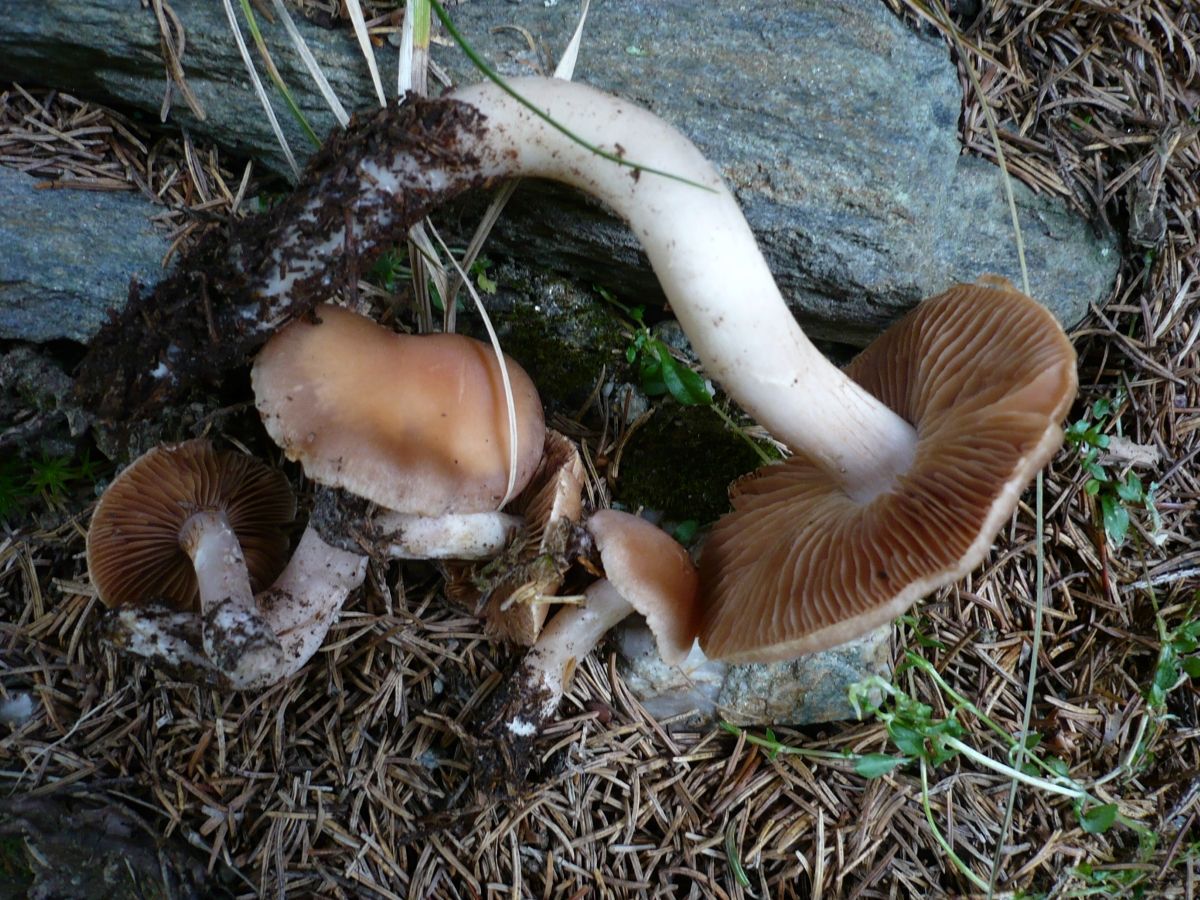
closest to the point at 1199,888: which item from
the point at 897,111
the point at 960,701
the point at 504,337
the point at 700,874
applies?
the point at 960,701

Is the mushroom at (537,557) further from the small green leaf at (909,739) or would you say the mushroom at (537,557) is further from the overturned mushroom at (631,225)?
the small green leaf at (909,739)

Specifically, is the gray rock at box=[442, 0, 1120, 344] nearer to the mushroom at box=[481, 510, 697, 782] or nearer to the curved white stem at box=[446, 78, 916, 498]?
the curved white stem at box=[446, 78, 916, 498]

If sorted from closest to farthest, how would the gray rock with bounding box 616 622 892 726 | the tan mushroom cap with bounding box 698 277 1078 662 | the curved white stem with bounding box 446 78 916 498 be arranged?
the tan mushroom cap with bounding box 698 277 1078 662, the curved white stem with bounding box 446 78 916 498, the gray rock with bounding box 616 622 892 726

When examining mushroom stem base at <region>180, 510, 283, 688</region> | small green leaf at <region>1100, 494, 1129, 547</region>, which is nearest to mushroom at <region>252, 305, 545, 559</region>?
mushroom stem base at <region>180, 510, 283, 688</region>

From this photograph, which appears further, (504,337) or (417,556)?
(504,337)

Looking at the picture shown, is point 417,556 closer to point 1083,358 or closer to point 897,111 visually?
point 897,111
